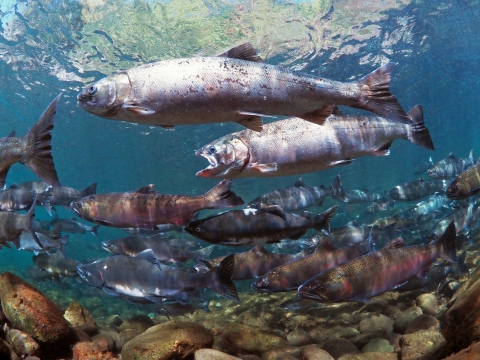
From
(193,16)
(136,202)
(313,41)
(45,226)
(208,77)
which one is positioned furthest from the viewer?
(313,41)

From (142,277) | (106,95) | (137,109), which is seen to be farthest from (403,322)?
(106,95)

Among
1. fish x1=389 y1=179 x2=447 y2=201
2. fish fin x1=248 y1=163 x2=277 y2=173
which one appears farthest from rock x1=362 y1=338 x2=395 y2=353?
fish x1=389 y1=179 x2=447 y2=201

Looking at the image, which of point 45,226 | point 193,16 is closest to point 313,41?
point 193,16

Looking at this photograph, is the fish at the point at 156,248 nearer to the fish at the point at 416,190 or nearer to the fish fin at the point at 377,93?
the fish fin at the point at 377,93

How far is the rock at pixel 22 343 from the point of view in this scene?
371cm

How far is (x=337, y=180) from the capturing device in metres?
8.32

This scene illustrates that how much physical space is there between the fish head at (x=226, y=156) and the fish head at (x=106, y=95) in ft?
3.00

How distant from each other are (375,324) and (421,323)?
2.60 ft

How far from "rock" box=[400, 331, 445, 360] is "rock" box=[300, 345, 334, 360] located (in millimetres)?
841

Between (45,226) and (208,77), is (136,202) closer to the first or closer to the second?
(208,77)

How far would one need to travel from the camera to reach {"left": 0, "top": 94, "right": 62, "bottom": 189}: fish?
341 centimetres

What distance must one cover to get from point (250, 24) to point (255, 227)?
50.6ft

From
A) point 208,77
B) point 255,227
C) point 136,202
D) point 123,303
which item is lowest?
point 123,303

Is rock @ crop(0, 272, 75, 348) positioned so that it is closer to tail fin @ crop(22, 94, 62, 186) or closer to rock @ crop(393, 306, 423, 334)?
tail fin @ crop(22, 94, 62, 186)
